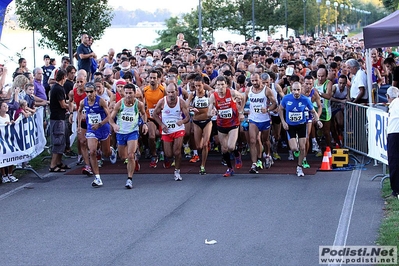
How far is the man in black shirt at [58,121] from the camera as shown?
50.2 ft

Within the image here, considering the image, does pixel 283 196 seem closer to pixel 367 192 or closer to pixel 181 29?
Result: pixel 367 192

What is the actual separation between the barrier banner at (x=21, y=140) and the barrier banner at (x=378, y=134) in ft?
21.7

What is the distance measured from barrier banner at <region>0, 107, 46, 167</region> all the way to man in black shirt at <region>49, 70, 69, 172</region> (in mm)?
290

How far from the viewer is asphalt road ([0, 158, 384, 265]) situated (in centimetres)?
883

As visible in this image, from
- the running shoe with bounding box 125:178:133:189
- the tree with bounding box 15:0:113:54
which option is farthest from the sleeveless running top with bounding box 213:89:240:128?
the tree with bounding box 15:0:113:54

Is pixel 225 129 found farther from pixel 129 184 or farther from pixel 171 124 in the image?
pixel 129 184

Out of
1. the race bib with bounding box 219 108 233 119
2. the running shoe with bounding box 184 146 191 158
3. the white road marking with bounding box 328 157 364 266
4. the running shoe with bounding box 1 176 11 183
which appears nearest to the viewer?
the white road marking with bounding box 328 157 364 266

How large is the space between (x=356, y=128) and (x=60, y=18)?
10.8 m

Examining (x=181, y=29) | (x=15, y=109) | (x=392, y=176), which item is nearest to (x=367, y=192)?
(x=392, y=176)

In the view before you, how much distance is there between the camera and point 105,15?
23.9 meters

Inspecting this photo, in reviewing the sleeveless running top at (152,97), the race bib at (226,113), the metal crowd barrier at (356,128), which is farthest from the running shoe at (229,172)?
the metal crowd barrier at (356,128)

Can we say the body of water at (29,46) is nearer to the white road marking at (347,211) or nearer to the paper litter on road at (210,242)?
the white road marking at (347,211)

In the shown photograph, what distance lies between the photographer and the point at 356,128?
627 inches

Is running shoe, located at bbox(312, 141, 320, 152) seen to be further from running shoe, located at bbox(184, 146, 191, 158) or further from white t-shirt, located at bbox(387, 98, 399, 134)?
white t-shirt, located at bbox(387, 98, 399, 134)
